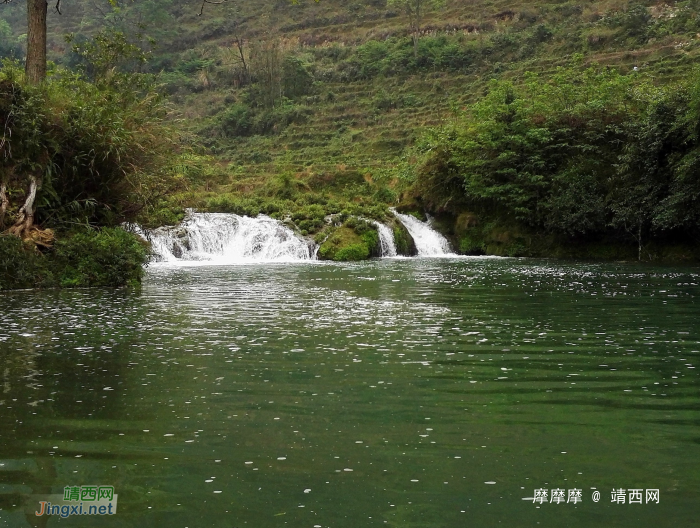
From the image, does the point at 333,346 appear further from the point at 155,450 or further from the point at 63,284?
the point at 63,284

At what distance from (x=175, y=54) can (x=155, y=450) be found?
320 feet

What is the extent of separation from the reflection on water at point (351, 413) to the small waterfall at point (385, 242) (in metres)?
21.9

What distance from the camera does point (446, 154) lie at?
127 feet

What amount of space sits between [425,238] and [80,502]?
34093mm

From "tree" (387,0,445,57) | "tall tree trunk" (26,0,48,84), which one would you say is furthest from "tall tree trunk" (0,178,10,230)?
"tree" (387,0,445,57)

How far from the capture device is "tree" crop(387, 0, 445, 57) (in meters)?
80.3

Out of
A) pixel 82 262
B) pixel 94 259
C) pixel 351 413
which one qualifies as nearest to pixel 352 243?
pixel 94 259

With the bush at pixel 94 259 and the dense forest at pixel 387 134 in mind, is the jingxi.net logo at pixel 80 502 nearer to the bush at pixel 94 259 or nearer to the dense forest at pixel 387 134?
Answer: the dense forest at pixel 387 134

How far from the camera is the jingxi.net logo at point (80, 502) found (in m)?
4.47

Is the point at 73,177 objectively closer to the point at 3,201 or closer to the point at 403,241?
the point at 3,201

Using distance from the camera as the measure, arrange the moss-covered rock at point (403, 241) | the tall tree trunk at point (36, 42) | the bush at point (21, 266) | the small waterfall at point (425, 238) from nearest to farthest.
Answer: the bush at point (21, 266) < the tall tree trunk at point (36, 42) < the moss-covered rock at point (403, 241) < the small waterfall at point (425, 238)

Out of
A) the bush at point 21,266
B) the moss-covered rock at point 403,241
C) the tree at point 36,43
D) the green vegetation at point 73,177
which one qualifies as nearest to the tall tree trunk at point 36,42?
the tree at point 36,43

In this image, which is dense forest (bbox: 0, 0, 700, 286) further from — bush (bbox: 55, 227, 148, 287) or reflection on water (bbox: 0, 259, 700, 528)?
reflection on water (bbox: 0, 259, 700, 528)

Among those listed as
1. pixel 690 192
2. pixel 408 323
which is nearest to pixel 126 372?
pixel 408 323
